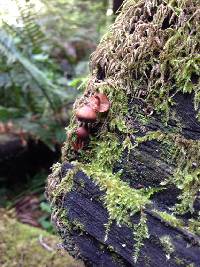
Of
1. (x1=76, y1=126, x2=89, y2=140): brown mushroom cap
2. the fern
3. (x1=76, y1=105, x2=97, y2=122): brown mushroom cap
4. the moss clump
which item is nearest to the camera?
(x1=76, y1=105, x2=97, y2=122): brown mushroom cap

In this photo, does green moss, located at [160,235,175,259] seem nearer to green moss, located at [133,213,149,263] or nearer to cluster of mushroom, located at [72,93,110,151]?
green moss, located at [133,213,149,263]

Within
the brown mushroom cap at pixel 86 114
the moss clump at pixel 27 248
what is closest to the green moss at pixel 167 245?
the brown mushroom cap at pixel 86 114

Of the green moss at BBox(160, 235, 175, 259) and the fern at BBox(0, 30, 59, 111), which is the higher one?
the green moss at BBox(160, 235, 175, 259)

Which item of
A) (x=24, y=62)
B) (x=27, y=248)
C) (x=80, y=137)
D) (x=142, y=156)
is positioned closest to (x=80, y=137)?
(x=80, y=137)

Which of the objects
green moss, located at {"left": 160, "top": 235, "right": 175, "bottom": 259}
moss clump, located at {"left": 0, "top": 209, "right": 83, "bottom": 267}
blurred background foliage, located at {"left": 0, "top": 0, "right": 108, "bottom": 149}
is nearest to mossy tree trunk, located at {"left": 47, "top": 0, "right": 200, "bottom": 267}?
green moss, located at {"left": 160, "top": 235, "right": 175, "bottom": 259}

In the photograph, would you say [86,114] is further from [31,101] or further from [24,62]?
[31,101]

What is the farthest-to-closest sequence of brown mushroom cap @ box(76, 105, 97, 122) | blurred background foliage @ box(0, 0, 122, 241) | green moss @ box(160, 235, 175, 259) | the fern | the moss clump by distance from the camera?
blurred background foliage @ box(0, 0, 122, 241) → the fern → the moss clump → brown mushroom cap @ box(76, 105, 97, 122) → green moss @ box(160, 235, 175, 259)

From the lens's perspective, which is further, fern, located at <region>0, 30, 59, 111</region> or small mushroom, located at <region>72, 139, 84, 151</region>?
fern, located at <region>0, 30, 59, 111</region>

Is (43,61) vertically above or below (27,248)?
above

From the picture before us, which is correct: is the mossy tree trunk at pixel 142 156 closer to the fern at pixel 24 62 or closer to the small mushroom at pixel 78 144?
the small mushroom at pixel 78 144
